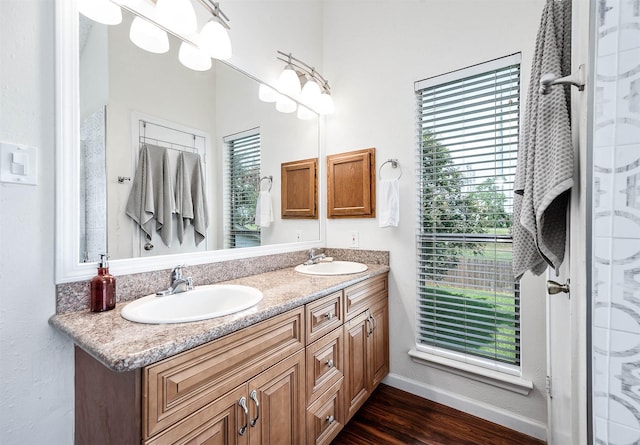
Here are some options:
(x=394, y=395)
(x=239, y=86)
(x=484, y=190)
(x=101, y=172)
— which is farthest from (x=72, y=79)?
(x=394, y=395)

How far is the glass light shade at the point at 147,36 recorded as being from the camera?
1.18 m

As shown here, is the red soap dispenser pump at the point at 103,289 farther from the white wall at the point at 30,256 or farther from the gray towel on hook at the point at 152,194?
the gray towel on hook at the point at 152,194

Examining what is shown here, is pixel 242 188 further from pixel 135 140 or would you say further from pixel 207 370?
pixel 207 370

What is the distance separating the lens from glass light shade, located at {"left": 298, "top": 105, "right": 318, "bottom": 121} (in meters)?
2.11

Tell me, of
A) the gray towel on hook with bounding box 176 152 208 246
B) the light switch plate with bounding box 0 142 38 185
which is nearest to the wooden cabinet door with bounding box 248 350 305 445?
the gray towel on hook with bounding box 176 152 208 246

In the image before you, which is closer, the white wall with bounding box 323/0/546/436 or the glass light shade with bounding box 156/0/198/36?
the glass light shade with bounding box 156/0/198/36

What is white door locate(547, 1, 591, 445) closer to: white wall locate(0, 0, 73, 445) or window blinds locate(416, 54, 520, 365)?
window blinds locate(416, 54, 520, 365)

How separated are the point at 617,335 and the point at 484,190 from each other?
4.32ft

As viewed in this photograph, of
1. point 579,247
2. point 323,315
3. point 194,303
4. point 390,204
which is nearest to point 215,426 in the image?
point 194,303

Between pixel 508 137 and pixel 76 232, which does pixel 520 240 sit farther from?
pixel 76 232

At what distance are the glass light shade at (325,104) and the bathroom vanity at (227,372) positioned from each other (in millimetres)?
1296

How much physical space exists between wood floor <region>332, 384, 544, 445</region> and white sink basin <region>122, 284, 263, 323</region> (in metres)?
0.98

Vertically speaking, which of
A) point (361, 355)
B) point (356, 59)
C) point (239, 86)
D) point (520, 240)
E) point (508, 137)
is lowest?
point (361, 355)

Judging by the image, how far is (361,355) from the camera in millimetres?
1667
